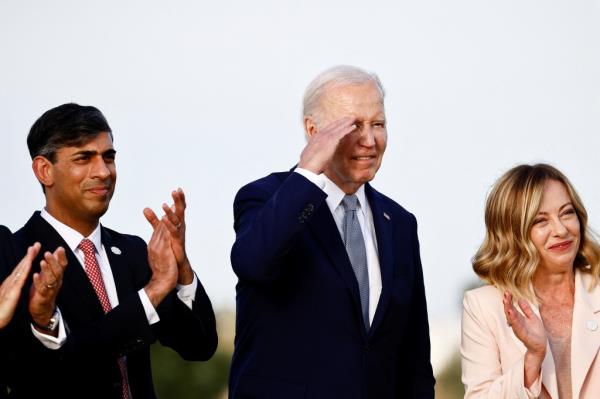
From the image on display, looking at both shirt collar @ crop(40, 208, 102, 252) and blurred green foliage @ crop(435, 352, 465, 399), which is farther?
blurred green foliage @ crop(435, 352, 465, 399)

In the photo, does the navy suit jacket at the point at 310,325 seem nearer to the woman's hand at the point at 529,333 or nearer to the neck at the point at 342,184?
the neck at the point at 342,184

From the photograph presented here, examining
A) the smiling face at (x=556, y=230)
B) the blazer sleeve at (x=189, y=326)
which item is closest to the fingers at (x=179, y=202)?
the blazer sleeve at (x=189, y=326)

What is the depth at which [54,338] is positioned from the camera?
20.1 ft

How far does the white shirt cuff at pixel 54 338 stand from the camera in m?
6.11

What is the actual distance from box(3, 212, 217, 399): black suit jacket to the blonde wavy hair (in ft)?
5.13

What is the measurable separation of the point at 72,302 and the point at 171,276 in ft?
1.67

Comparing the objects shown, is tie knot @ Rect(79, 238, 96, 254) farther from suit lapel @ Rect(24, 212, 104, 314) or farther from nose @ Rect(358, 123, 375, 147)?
nose @ Rect(358, 123, 375, 147)

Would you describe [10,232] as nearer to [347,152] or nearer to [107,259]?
[107,259]

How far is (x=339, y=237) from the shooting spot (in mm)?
6355

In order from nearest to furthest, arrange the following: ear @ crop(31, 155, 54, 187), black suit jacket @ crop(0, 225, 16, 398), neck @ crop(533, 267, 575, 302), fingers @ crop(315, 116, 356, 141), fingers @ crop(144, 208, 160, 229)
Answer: fingers @ crop(315, 116, 356, 141) → black suit jacket @ crop(0, 225, 16, 398) → fingers @ crop(144, 208, 160, 229) → ear @ crop(31, 155, 54, 187) → neck @ crop(533, 267, 575, 302)

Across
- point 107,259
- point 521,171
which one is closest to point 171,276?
point 107,259

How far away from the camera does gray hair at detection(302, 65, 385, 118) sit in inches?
255

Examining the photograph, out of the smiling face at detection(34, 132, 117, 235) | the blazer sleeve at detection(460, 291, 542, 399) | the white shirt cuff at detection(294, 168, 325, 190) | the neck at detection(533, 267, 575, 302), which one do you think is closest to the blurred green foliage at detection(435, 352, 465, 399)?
the neck at detection(533, 267, 575, 302)

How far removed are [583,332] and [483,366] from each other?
21.5 inches
